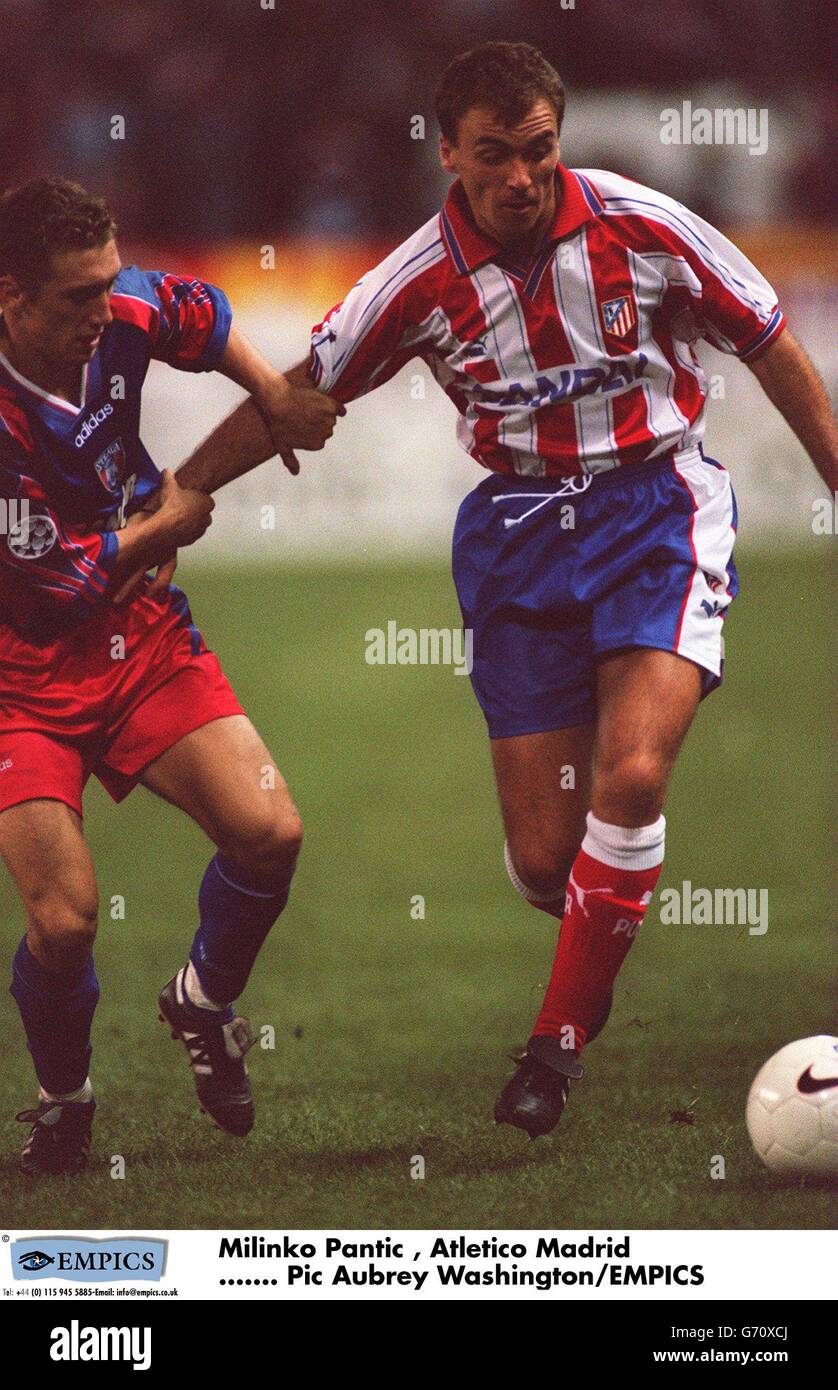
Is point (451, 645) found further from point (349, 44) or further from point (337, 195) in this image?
point (337, 195)

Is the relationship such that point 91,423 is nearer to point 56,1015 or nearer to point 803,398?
point 56,1015

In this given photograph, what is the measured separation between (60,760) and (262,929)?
535 millimetres

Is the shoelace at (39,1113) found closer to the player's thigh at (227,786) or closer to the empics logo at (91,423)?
the player's thigh at (227,786)

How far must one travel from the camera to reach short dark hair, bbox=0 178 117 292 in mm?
3080

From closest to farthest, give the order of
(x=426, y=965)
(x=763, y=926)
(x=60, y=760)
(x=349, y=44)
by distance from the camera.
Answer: (x=60, y=760), (x=763, y=926), (x=426, y=965), (x=349, y=44)

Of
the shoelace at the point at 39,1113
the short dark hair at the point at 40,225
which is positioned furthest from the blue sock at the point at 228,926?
the short dark hair at the point at 40,225

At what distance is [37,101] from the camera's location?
286 inches

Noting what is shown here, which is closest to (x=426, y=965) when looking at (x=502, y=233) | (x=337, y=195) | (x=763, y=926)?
(x=763, y=926)

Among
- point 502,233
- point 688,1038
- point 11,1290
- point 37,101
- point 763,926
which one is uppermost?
point 37,101

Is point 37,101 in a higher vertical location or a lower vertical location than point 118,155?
lower

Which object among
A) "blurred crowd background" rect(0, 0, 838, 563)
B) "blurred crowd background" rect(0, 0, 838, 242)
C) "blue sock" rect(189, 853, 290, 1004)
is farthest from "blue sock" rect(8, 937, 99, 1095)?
"blurred crowd background" rect(0, 0, 838, 242)

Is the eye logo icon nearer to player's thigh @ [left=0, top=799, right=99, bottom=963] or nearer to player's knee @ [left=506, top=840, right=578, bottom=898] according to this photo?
player's thigh @ [left=0, top=799, right=99, bottom=963]

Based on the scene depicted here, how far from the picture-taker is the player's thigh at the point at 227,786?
11.0 feet

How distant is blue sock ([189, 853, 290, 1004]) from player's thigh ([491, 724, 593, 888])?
509mm
